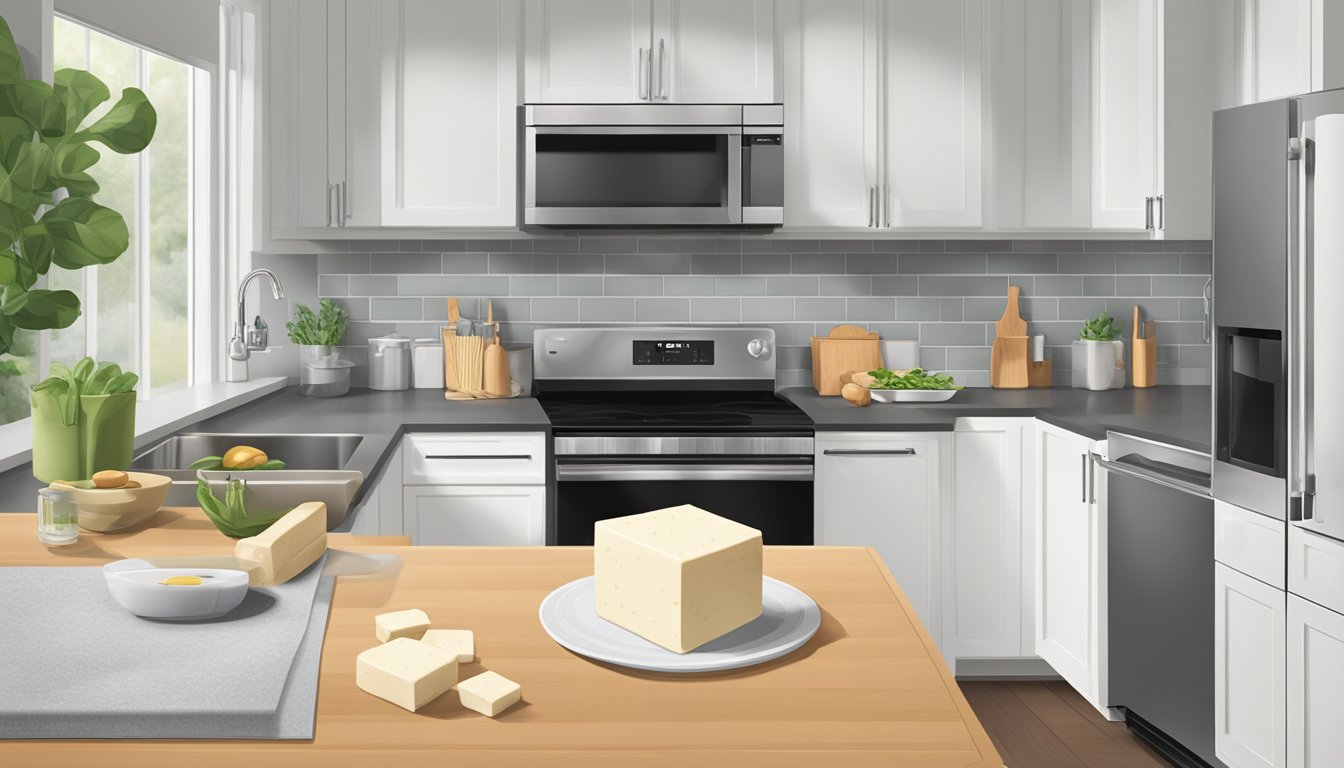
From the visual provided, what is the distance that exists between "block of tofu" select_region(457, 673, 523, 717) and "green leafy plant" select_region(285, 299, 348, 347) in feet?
9.21

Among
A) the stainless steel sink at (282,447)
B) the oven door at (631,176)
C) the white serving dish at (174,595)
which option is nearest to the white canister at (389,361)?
the oven door at (631,176)

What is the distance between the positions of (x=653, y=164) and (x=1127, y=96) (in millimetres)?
1575

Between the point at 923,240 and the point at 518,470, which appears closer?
the point at 518,470

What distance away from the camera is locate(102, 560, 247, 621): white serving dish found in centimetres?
102

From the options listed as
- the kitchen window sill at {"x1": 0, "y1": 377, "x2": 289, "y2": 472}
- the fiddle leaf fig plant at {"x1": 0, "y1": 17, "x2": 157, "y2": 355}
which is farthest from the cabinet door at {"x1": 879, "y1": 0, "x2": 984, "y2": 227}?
the fiddle leaf fig plant at {"x1": 0, "y1": 17, "x2": 157, "y2": 355}

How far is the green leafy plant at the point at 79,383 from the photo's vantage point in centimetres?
160

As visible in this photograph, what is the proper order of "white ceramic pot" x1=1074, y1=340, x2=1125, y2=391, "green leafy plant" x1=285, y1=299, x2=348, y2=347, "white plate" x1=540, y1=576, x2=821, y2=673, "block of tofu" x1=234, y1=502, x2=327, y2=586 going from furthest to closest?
1. "white ceramic pot" x1=1074, y1=340, x2=1125, y2=391
2. "green leafy plant" x1=285, y1=299, x2=348, y2=347
3. "block of tofu" x1=234, y1=502, x2=327, y2=586
4. "white plate" x1=540, y1=576, x2=821, y2=673

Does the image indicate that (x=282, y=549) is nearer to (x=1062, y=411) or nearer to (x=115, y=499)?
(x=115, y=499)

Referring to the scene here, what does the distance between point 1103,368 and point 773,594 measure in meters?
2.86

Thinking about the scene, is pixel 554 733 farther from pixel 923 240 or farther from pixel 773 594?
pixel 923 240

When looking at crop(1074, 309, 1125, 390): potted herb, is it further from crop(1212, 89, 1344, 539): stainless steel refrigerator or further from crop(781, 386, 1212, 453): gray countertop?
crop(1212, 89, 1344, 539): stainless steel refrigerator

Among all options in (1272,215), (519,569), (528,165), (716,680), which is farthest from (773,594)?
(528,165)

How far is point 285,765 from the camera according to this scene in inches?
30.1

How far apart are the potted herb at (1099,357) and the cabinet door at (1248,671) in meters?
1.44
